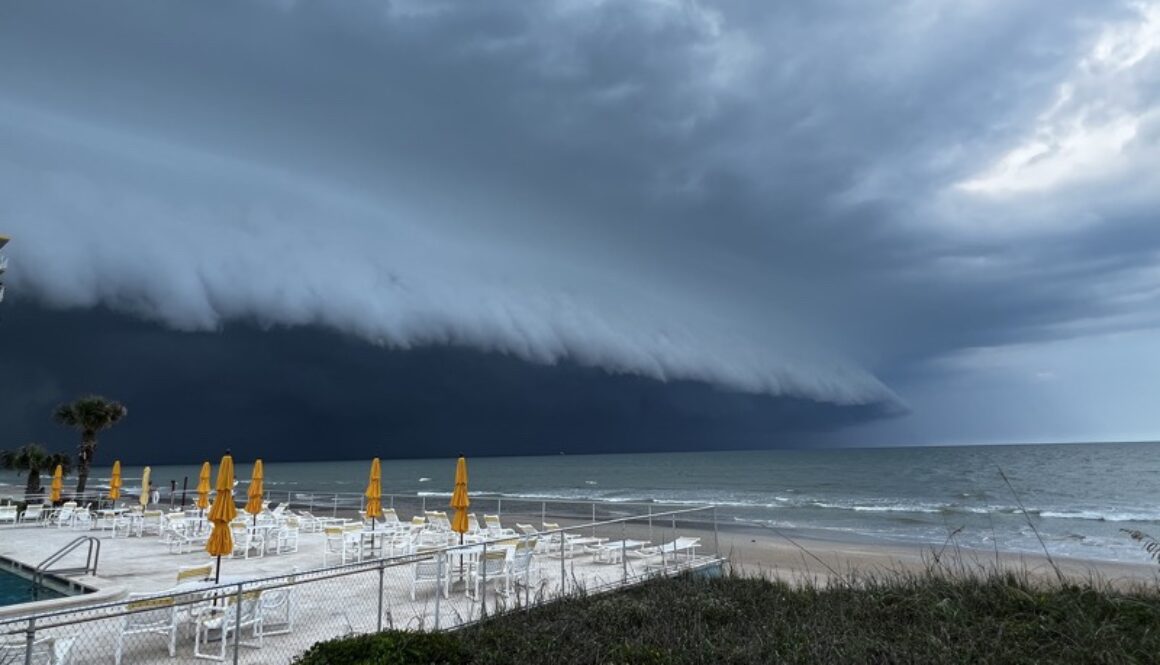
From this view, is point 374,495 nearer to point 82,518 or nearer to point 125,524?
point 125,524

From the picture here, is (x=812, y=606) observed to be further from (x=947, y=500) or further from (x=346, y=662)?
(x=947, y=500)

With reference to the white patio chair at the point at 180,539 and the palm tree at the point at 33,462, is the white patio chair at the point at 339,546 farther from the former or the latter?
the palm tree at the point at 33,462

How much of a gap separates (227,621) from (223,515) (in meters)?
2.92

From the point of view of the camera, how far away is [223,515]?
1048 cm

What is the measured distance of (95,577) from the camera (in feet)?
42.1

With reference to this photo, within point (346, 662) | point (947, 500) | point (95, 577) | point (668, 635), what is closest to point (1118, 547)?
point (947, 500)

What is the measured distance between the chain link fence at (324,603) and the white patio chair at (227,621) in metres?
0.02

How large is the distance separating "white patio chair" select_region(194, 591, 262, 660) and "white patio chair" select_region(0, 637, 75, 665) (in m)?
1.25

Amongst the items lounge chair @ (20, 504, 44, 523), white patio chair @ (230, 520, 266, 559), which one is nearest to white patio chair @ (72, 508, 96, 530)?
lounge chair @ (20, 504, 44, 523)

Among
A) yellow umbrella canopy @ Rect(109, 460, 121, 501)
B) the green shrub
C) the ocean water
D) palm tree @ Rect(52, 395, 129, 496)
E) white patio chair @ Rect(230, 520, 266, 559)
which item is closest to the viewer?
the green shrub

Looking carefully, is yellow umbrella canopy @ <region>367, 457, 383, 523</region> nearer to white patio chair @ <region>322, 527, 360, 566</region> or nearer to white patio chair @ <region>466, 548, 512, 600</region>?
white patio chair @ <region>322, 527, 360, 566</region>

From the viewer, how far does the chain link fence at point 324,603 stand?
7.30 metres

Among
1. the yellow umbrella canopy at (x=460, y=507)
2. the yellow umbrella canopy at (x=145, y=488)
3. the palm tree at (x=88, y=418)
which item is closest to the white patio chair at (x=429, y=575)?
the yellow umbrella canopy at (x=460, y=507)

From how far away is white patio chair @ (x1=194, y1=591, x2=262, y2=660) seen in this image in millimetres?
7785
